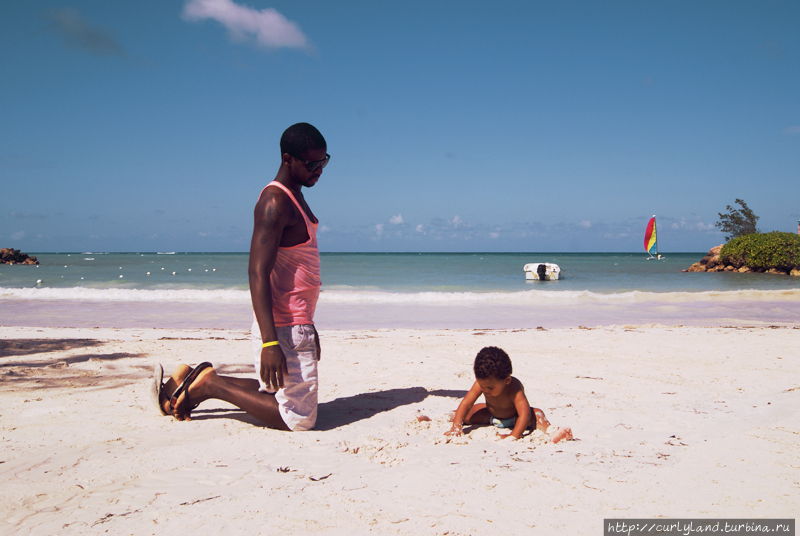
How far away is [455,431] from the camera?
3.06 m

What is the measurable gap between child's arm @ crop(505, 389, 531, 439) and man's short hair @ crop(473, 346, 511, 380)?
22cm

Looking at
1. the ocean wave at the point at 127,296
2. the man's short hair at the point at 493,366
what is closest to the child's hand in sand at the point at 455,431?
the man's short hair at the point at 493,366

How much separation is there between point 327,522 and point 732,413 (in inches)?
128

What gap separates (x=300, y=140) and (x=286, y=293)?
0.99 m

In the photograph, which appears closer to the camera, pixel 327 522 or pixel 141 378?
pixel 327 522

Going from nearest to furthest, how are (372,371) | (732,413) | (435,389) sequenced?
(732,413)
(435,389)
(372,371)

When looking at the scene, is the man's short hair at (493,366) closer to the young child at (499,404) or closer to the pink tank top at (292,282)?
the young child at (499,404)

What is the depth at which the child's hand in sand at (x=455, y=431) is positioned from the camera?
3.04 meters

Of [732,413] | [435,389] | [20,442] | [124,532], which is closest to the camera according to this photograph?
[124,532]

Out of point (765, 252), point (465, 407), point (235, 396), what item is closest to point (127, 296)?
point (235, 396)

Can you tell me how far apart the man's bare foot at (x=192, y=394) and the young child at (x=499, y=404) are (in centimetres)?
173

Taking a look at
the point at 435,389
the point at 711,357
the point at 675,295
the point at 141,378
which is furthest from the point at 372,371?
the point at 675,295

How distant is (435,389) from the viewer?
4.38 metres

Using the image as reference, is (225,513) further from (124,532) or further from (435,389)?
(435,389)
